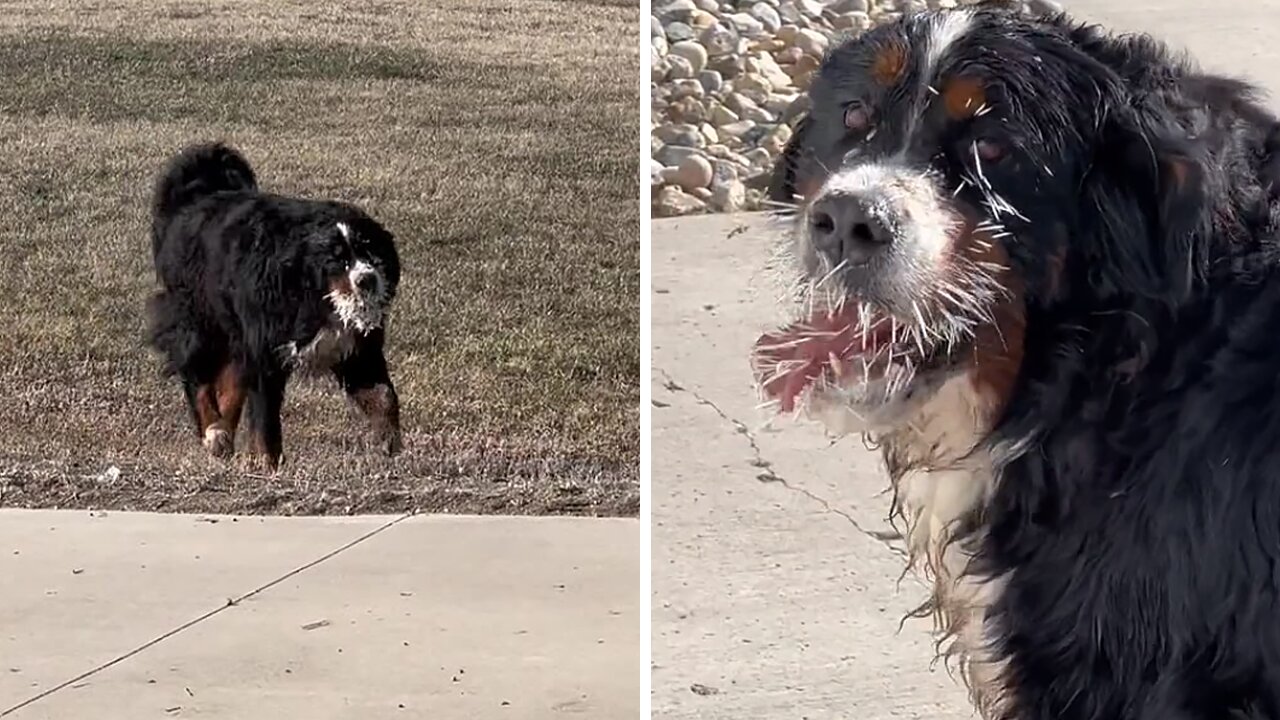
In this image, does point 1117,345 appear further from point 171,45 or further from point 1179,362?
point 171,45

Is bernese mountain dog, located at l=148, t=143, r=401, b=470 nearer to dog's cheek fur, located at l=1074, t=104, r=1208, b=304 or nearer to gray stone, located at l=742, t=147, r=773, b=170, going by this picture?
gray stone, located at l=742, t=147, r=773, b=170

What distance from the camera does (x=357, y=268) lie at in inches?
205

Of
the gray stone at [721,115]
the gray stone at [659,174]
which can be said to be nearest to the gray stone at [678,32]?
the gray stone at [721,115]

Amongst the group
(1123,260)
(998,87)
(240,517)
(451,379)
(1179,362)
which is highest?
(998,87)

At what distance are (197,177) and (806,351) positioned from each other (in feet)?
11.5

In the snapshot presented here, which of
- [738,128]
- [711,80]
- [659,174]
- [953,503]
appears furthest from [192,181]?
[953,503]

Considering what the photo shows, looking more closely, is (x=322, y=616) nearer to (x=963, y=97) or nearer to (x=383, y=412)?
(x=383, y=412)

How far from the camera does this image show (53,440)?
5.83 meters

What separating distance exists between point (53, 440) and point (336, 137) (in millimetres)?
1373

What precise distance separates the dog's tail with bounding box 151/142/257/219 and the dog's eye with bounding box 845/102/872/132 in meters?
3.24

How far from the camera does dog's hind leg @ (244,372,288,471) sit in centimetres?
518

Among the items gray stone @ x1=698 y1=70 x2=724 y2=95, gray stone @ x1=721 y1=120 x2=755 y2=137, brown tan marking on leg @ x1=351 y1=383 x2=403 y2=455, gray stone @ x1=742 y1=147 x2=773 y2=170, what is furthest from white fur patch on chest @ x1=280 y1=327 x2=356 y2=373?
gray stone @ x1=698 y1=70 x2=724 y2=95

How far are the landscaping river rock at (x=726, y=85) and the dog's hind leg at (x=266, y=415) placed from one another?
187 cm

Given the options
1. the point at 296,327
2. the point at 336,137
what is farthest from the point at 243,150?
the point at 296,327
